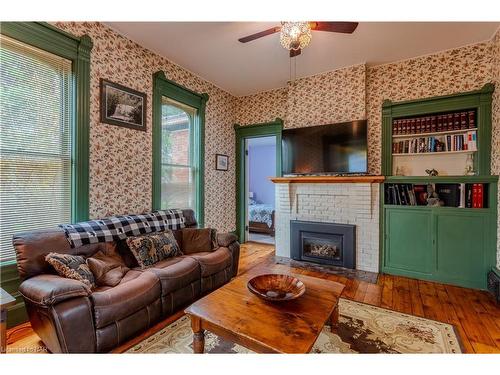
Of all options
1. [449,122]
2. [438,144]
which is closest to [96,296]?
[438,144]

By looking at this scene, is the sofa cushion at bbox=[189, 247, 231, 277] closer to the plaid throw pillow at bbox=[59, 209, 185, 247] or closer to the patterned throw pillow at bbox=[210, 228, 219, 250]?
Answer: the patterned throw pillow at bbox=[210, 228, 219, 250]

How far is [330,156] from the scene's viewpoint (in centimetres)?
364

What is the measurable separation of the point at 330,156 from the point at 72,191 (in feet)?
10.9

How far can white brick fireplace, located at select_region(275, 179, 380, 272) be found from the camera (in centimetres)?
339

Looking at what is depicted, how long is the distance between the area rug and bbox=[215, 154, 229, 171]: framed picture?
277cm

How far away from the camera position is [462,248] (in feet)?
9.53

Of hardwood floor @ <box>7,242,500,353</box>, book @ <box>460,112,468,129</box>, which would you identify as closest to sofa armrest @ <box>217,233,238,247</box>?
hardwood floor @ <box>7,242,500,353</box>

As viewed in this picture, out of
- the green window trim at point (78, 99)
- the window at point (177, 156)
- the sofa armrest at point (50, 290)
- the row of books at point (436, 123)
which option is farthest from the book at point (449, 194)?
the green window trim at point (78, 99)

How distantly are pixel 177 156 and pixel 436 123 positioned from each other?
12.1 ft

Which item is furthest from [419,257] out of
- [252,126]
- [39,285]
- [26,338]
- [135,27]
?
[135,27]

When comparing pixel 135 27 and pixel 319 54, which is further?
pixel 319 54

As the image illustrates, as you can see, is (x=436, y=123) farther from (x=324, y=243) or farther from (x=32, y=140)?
(x=32, y=140)

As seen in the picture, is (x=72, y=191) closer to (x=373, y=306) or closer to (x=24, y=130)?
(x=24, y=130)

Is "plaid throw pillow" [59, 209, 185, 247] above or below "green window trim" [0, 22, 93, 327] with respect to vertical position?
below
